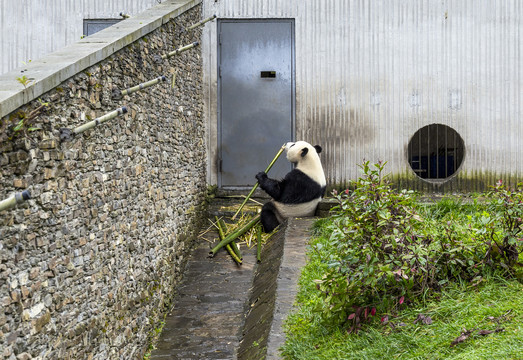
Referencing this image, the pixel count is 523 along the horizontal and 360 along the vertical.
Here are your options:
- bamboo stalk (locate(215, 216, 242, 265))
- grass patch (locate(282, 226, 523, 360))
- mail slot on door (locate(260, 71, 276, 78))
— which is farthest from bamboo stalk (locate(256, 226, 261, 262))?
grass patch (locate(282, 226, 523, 360))

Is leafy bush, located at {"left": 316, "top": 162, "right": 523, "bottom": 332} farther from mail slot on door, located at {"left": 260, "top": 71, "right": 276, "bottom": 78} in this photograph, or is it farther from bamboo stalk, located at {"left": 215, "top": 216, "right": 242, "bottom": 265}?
mail slot on door, located at {"left": 260, "top": 71, "right": 276, "bottom": 78}

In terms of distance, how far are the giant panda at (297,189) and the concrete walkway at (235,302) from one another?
0.24 m

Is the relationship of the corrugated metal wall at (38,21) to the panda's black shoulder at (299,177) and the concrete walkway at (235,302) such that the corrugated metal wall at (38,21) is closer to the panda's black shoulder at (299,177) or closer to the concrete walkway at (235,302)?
the panda's black shoulder at (299,177)

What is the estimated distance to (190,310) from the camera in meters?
7.39

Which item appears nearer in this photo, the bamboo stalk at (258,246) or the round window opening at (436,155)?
the bamboo stalk at (258,246)

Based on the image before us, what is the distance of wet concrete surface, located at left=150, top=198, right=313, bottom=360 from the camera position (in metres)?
5.85

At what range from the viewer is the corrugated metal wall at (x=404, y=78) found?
9.44 metres

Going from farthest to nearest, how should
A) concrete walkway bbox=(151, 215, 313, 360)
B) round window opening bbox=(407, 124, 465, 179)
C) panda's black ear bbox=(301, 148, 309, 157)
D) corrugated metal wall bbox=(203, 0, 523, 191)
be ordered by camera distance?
1. round window opening bbox=(407, 124, 465, 179)
2. corrugated metal wall bbox=(203, 0, 523, 191)
3. panda's black ear bbox=(301, 148, 309, 157)
4. concrete walkway bbox=(151, 215, 313, 360)

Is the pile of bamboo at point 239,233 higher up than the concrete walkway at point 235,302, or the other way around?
the pile of bamboo at point 239,233

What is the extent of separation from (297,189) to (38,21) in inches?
191

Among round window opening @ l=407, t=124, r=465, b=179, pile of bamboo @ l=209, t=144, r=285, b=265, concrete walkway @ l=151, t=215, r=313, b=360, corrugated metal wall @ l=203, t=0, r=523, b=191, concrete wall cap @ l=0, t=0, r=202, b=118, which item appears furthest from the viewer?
round window opening @ l=407, t=124, r=465, b=179

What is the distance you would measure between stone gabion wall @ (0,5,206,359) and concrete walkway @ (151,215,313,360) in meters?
0.24

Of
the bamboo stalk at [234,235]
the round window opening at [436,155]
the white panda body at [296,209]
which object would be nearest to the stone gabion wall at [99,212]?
the bamboo stalk at [234,235]

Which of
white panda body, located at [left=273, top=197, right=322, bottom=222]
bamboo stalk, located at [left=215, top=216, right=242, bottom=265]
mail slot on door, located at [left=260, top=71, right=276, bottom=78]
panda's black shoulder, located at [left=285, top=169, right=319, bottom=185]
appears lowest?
bamboo stalk, located at [left=215, top=216, right=242, bottom=265]
